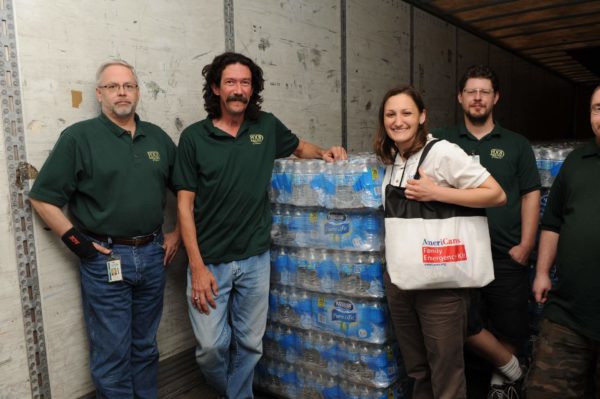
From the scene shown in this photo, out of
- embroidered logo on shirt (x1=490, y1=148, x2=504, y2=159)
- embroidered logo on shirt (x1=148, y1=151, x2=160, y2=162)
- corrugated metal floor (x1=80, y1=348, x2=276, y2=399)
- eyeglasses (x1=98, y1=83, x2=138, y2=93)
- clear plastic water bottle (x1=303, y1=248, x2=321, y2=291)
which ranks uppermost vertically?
eyeglasses (x1=98, y1=83, x2=138, y2=93)

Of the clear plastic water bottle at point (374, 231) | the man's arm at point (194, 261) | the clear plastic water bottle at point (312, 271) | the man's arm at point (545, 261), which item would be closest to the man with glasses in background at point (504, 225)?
the man's arm at point (545, 261)

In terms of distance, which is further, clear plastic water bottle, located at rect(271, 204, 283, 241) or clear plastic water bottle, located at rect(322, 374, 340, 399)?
clear plastic water bottle, located at rect(271, 204, 283, 241)

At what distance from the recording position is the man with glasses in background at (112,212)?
2707mm

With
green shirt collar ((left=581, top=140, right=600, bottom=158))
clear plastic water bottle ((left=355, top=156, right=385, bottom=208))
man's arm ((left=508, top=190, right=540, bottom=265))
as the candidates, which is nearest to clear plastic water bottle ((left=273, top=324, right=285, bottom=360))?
clear plastic water bottle ((left=355, top=156, right=385, bottom=208))

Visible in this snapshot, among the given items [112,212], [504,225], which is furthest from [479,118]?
[112,212]

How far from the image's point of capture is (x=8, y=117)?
8.70ft

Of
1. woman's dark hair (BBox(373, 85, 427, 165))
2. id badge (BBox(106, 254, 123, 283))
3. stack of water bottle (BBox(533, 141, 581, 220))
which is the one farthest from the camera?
stack of water bottle (BBox(533, 141, 581, 220))

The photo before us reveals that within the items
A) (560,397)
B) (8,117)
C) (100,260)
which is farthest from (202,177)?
(560,397)

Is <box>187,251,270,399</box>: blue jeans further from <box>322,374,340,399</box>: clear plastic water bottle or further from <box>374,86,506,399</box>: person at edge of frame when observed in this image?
<box>374,86,506,399</box>: person at edge of frame

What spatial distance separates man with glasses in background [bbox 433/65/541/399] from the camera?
307 centimetres

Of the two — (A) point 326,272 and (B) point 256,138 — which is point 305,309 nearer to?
(A) point 326,272

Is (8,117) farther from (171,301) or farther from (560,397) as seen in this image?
(560,397)

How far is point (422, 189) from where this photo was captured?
7.86 feet

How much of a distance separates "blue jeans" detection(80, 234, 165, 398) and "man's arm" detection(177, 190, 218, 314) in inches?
7.6
